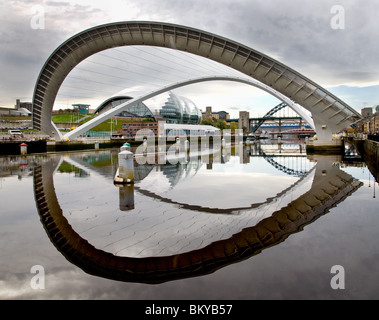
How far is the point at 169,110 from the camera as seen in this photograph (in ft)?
342

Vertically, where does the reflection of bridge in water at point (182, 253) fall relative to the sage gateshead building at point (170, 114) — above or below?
below

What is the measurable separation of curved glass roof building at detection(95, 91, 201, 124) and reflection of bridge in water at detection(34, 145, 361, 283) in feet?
317

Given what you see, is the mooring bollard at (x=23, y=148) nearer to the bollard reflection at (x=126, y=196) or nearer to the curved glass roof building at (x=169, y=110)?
the bollard reflection at (x=126, y=196)

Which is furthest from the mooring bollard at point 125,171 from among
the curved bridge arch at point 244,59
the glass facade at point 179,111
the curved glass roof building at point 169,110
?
the glass facade at point 179,111

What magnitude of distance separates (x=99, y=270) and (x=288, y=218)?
423 cm

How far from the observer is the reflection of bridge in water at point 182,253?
418 centimetres

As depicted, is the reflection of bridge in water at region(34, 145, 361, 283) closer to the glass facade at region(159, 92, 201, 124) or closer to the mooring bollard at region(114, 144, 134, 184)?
the mooring bollard at region(114, 144, 134, 184)

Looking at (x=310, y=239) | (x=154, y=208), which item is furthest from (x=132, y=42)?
(x=310, y=239)

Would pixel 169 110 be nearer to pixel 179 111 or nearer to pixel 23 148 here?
pixel 179 111

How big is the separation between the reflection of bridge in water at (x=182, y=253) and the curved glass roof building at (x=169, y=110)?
317 ft

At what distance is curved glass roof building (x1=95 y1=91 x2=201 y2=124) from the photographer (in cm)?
10344

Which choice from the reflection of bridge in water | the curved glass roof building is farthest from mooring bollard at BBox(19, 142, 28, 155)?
the curved glass roof building
